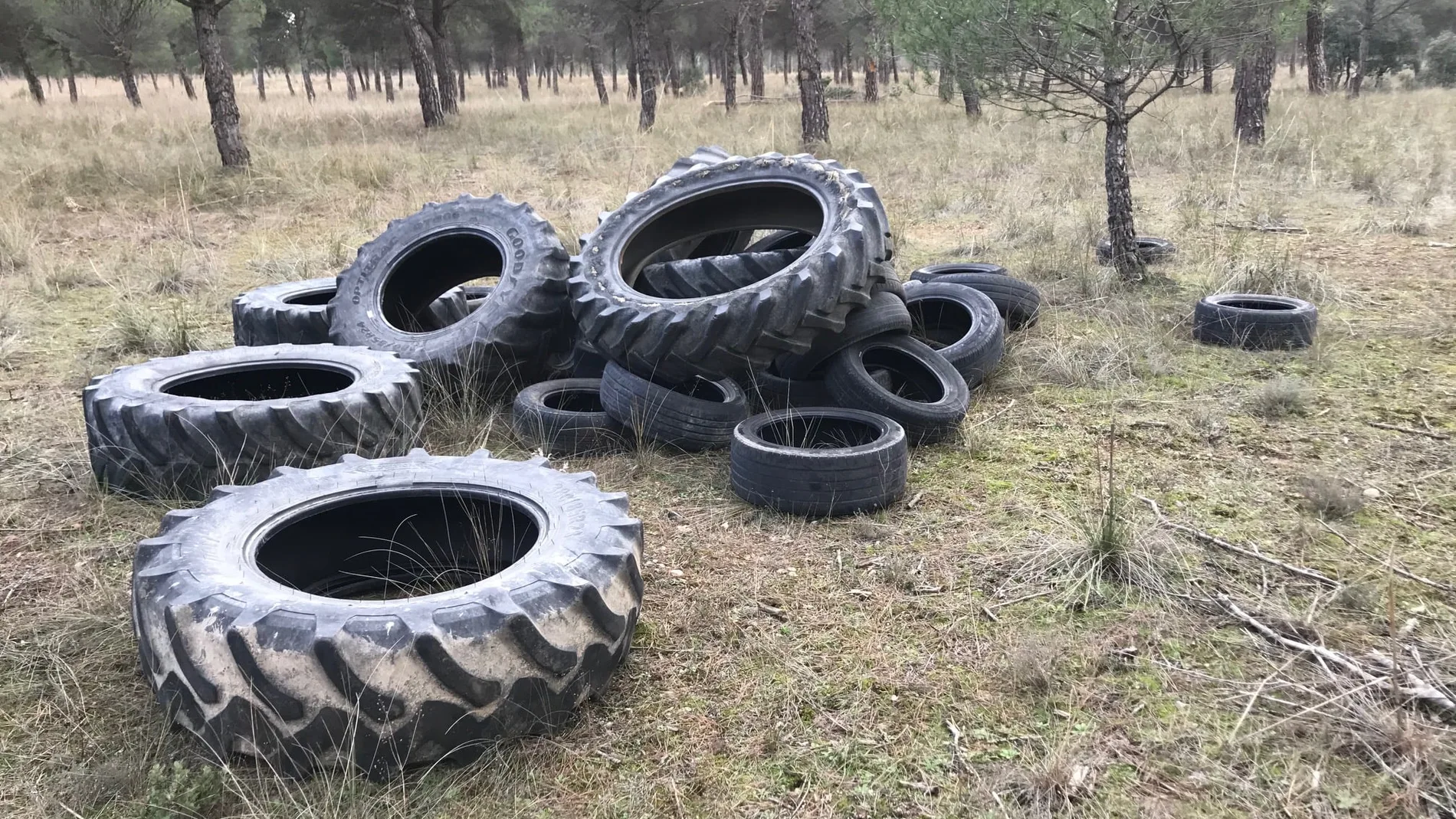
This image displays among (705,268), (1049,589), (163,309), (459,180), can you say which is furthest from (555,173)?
(1049,589)

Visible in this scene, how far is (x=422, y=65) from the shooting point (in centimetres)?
1998

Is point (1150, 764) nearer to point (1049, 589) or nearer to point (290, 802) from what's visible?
point (1049, 589)

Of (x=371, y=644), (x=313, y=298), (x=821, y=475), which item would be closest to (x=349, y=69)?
(x=313, y=298)

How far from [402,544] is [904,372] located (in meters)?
3.02

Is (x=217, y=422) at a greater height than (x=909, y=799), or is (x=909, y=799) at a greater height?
(x=217, y=422)

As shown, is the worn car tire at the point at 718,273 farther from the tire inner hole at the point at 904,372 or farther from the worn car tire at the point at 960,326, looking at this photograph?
the worn car tire at the point at 960,326

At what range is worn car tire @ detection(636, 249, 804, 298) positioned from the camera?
17.4 feet

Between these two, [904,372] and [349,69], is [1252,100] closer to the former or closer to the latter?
[904,372]

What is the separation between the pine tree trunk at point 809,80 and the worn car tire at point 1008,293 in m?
10.1

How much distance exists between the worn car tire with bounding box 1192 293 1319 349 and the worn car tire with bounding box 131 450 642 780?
5.03m

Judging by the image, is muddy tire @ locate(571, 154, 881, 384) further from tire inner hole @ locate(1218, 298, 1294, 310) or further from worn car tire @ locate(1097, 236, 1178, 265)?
worn car tire @ locate(1097, 236, 1178, 265)

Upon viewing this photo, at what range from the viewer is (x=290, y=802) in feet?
7.77

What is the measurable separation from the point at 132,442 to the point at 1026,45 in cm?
689

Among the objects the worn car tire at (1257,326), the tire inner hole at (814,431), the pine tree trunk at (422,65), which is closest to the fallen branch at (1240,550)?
the tire inner hole at (814,431)
